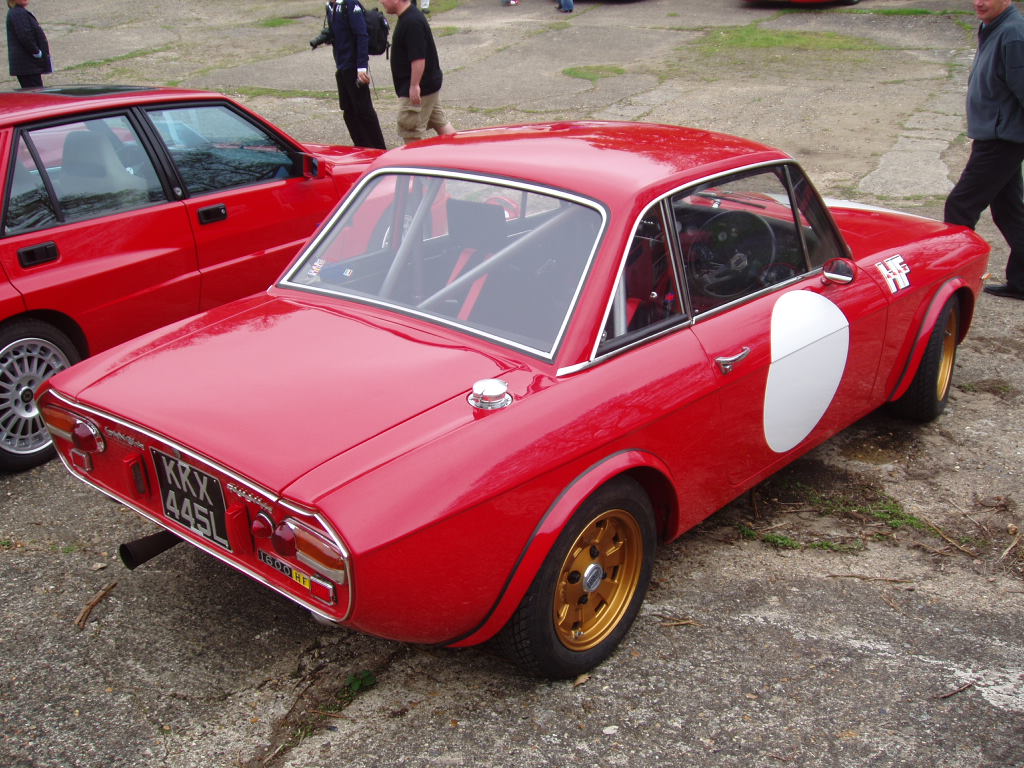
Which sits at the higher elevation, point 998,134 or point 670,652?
point 998,134

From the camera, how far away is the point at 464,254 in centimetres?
347

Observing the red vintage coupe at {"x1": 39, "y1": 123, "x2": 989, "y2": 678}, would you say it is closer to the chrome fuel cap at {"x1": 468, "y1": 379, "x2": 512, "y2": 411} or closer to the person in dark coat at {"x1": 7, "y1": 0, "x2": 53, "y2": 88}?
the chrome fuel cap at {"x1": 468, "y1": 379, "x2": 512, "y2": 411}

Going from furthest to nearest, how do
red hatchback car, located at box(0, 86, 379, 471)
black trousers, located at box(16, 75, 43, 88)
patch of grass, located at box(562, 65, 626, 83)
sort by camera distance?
patch of grass, located at box(562, 65, 626, 83) → black trousers, located at box(16, 75, 43, 88) → red hatchback car, located at box(0, 86, 379, 471)

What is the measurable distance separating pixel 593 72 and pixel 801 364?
10740 millimetres

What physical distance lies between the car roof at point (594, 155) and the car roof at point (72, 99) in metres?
1.84

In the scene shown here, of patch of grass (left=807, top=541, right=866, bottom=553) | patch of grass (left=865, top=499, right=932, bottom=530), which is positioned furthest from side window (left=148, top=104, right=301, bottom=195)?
patch of grass (left=865, top=499, right=932, bottom=530)

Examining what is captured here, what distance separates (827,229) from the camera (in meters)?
4.14

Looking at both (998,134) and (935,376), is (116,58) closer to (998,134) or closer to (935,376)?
(998,134)

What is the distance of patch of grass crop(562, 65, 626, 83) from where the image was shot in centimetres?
1330

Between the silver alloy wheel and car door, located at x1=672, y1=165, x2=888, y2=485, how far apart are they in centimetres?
295

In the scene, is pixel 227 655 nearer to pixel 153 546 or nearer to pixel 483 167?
pixel 153 546

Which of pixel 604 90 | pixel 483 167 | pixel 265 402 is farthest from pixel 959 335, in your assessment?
pixel 604 90

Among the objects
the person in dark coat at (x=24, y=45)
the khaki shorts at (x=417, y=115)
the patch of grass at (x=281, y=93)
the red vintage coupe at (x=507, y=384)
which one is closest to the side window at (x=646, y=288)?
the red vintage coupe at (x=507, y=384)

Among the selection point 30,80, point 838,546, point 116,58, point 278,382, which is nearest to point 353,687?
point 278,382
